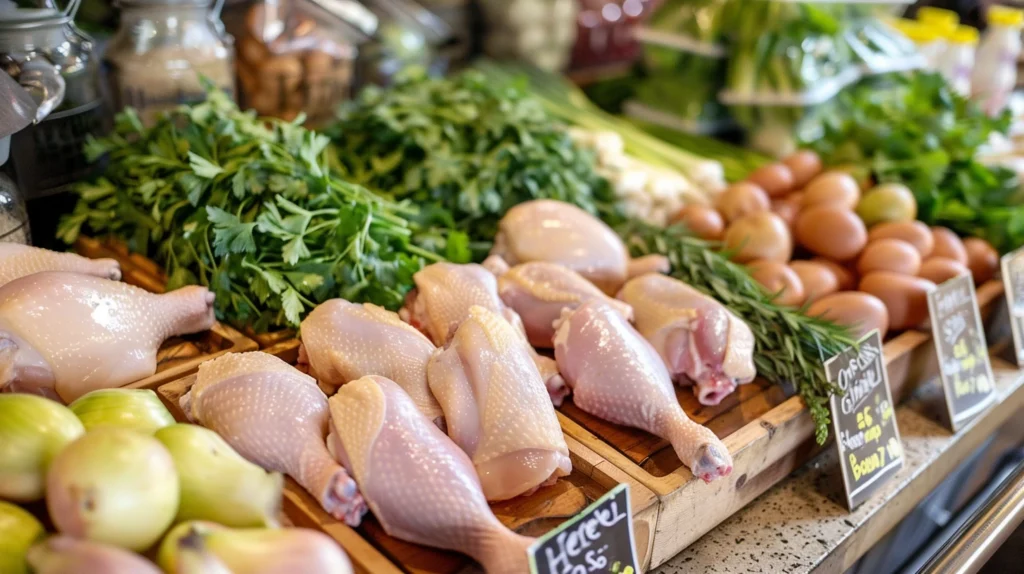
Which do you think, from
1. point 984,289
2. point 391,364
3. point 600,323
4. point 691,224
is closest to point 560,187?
point 691,224

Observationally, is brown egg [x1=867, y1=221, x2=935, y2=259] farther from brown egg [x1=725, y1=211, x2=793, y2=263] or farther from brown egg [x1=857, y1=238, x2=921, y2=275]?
brown egg [x1=725, y1=211, x2=793, y2=263]

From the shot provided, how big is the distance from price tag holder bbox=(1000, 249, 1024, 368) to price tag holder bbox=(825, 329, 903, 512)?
2.53 ft

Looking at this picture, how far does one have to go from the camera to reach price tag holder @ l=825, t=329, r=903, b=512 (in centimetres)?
169

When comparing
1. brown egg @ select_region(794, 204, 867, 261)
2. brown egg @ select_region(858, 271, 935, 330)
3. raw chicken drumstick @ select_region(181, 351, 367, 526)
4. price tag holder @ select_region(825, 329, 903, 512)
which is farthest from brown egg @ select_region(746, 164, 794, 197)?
raw chicken drumstick @ select_region(181, 351, 367, 526)

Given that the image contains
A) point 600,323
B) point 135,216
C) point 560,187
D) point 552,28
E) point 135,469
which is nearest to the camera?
point 135,469

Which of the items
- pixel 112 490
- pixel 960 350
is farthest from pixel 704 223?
pixel 112 490

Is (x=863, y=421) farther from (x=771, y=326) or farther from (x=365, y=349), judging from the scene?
(x=365, y=349)

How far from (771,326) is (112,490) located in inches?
59.3

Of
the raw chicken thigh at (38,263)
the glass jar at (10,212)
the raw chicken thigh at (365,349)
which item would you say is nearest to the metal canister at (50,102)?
the glass jar at (10,212)

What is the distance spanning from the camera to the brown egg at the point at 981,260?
A: 249cm

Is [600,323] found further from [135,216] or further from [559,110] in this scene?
[559,110]

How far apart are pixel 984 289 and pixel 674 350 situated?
1.29 meters

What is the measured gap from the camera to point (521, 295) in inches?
71.7

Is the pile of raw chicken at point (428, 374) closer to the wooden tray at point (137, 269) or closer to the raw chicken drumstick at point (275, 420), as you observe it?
the raw chicken drumstick at point (275, 420)
